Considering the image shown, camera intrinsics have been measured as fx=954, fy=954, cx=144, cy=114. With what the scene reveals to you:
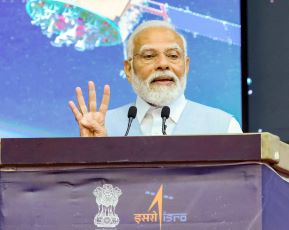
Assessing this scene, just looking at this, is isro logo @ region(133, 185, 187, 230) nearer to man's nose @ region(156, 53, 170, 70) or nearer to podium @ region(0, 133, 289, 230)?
podium @ region(0, 133, 289, 230)

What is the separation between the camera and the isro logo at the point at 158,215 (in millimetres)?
1775

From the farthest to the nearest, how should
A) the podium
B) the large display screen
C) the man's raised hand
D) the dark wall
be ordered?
the dark wall → the large display screen → the man's raised hand → the podium

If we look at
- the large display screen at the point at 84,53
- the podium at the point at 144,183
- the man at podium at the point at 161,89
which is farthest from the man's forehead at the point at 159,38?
the large display screen at the point at 84,53

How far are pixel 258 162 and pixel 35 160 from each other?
42 cm

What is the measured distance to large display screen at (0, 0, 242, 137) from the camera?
4.23 meters

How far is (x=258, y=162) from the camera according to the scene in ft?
5.84

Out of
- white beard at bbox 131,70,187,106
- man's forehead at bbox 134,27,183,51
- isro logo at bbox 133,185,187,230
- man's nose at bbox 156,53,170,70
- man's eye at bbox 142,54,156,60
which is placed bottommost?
isro logo at bbox 133,185,187,230

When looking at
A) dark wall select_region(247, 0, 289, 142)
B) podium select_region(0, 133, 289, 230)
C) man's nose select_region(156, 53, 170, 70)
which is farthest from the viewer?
dark wall select_region(247, 0, 289, 142)

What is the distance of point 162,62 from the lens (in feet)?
9.02

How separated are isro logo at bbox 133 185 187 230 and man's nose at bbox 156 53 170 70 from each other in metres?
1.00

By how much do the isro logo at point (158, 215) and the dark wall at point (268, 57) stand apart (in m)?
2.73

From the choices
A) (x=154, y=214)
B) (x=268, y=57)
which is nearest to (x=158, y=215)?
(x=154, y=214)

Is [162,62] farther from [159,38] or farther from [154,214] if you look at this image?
[154,214]

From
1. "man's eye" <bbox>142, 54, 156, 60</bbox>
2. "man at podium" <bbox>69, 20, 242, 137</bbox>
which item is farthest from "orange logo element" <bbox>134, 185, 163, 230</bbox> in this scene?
"man's eye" <bbox>142, 54, 156, 60</bbox>
